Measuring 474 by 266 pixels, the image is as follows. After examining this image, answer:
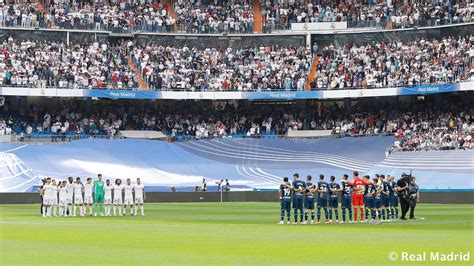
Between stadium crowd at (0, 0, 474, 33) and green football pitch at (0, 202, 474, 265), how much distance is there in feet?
152

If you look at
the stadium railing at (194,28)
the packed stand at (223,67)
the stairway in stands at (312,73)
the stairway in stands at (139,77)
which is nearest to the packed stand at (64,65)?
the stairway in stands at (139,77)

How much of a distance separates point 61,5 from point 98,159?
55.6ft

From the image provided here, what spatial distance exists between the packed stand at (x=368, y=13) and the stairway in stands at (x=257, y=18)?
40cm

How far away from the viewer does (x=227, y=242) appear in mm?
27062

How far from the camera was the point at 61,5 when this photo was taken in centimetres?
8525

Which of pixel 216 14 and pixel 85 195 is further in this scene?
pixel 216 14

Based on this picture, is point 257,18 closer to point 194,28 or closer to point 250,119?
point 194,28

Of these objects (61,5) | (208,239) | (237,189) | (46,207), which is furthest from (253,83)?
(208,239)

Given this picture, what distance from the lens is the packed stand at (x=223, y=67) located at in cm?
8250

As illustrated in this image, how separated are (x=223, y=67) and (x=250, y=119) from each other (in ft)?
16.2

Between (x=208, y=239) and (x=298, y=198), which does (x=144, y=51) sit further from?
(x=208, y=239)

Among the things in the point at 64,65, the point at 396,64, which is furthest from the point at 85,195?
the point at 396,64

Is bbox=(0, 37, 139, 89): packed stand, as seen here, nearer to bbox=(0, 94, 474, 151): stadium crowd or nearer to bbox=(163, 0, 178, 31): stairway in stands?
bbox=(0, 94, 474, 151): stadium crowd

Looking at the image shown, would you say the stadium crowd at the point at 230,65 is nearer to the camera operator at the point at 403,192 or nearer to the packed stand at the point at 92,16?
the packed stand at the point at 92,16
